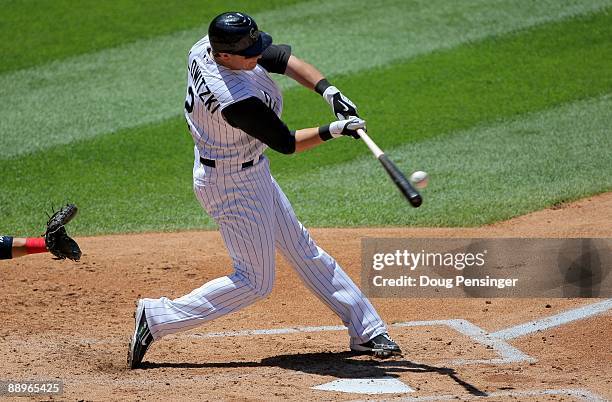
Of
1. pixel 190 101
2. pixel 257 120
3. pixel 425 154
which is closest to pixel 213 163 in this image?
pixel 190 101

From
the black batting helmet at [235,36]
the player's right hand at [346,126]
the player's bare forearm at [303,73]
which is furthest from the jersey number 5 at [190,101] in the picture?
the player's right hand at [346,126]

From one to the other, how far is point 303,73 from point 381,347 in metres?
1.47

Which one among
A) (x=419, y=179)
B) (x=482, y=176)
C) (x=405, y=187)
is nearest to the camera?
(x=405, y=187)

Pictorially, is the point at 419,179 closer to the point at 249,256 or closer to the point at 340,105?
the point at 340,105

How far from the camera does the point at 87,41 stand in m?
12.3

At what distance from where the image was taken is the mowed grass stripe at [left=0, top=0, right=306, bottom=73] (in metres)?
12.1

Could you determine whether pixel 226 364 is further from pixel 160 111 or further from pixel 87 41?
pixel 87 41

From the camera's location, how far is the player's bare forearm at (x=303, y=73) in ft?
16.9

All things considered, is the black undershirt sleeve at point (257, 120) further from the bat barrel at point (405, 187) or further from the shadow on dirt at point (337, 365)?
the shadow on dirt at point (337, 365)

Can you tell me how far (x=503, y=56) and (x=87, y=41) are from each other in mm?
4993

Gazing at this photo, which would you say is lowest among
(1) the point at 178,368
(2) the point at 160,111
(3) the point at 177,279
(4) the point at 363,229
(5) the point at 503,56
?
(1) the point at 178,368

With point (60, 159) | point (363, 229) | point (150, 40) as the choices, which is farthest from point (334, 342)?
point (150, 40)

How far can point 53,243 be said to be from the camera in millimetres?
5430

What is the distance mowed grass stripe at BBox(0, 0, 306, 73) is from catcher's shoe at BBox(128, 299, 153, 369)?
7389 mm
